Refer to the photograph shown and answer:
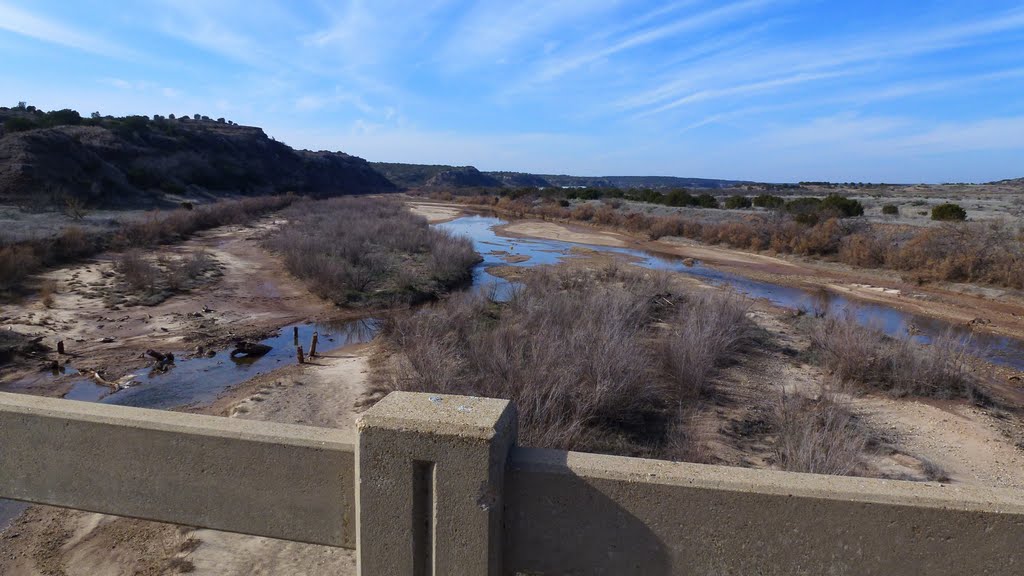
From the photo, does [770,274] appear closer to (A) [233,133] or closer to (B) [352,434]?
(B) [352,434]

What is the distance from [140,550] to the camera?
222 inches

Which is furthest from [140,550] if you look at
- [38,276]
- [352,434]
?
[38,276]

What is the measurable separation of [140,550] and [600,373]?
5.59 m

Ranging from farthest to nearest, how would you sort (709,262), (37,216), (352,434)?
1. (709,262)
2. (37,216)
3. (352,434)

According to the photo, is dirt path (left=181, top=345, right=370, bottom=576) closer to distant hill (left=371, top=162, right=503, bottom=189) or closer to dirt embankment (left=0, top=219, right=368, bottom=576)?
dirt embankment (left=0, top=219, right=368, bottom=576)

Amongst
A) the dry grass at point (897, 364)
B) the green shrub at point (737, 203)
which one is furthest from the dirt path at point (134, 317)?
the green shrub at point (737, 203)

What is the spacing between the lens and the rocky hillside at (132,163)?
3164cm

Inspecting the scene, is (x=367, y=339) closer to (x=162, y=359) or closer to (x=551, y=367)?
(x=162, y=359)

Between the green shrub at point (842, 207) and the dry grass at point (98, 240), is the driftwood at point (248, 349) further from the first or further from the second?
the green shrub at point (842, 207)

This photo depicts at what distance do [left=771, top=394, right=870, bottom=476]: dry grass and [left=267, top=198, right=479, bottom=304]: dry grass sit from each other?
12546 millimetres

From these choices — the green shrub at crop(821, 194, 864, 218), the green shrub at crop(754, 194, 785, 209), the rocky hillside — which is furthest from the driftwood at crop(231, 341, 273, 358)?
the green shrub at crop(754, 194, 785, 209)

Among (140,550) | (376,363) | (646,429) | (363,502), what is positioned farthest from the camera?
(376,363)

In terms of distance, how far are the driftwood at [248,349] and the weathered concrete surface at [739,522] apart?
1150cm

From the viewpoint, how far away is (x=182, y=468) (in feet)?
9.42
